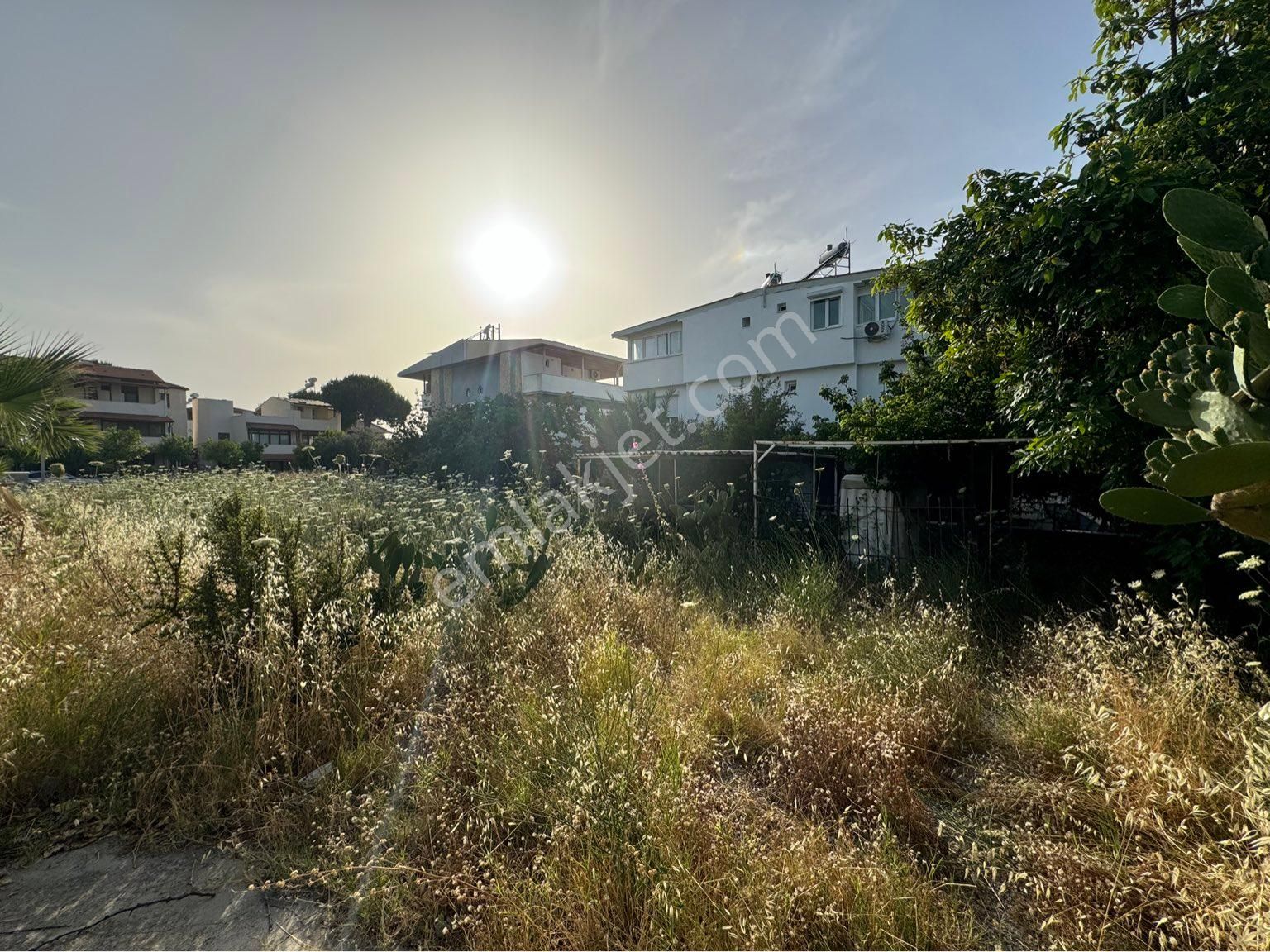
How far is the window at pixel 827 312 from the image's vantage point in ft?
62.2

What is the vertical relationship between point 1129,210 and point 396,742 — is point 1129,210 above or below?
above

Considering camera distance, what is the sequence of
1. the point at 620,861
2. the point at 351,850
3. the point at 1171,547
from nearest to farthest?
the point at 620,861 < the point at 351,850 < the point at 1171,547

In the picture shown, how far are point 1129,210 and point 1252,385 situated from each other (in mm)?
2474

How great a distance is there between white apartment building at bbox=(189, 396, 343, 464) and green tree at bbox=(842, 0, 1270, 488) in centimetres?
4444

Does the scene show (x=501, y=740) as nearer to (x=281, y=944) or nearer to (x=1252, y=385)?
(x=281, y=944)

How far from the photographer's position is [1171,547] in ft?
11.1

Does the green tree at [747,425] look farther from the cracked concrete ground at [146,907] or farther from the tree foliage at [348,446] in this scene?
the tree foliage at [348,446]

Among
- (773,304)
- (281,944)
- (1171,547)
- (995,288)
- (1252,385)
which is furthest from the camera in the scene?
(773,304)

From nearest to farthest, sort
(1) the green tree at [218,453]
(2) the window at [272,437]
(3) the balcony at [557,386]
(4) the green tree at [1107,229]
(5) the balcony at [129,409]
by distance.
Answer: (4) the green tree at [1107,229] < (3) the balcony at [557,386] < (1) the green tree at [218,453] < (5) the balcony at [129,409] < (2) the window at [272,437]

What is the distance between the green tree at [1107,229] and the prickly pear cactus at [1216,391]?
1.39 metres

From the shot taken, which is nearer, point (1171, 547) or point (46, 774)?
point (46, 774)

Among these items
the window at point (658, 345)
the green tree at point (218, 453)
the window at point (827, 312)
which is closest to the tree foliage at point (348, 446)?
the green tree at point (218, 453)

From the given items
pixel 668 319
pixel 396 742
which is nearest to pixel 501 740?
pixel 396 742

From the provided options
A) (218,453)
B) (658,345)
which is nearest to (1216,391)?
(658,345)
